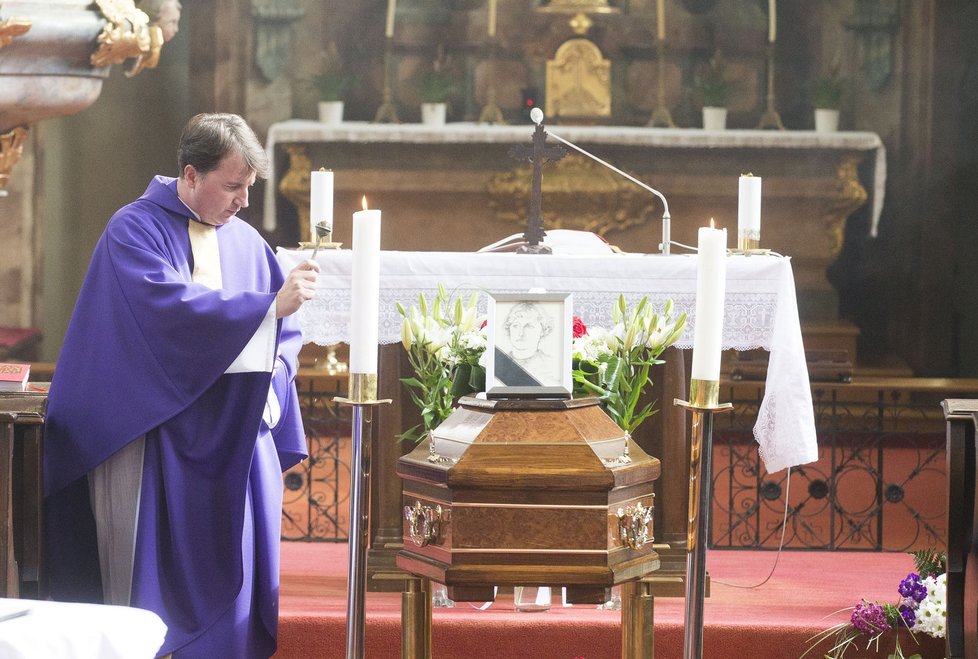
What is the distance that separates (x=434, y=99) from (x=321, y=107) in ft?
2.62

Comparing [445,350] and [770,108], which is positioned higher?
[770,108]

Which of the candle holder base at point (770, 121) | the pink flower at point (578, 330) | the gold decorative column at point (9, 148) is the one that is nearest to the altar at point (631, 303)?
the pink flower at point (578, 330)

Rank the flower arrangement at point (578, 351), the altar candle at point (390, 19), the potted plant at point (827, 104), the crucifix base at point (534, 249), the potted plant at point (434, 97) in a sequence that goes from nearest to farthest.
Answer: the flower arrangement at point (578, 351) < the crucifix base at point (534, 249) < the potted plant at point (827, 104) < the potted plant at point (434, 97) < the altar candle at point (390, 19)

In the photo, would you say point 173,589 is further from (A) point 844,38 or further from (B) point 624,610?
(A) point 844,38

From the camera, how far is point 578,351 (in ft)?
10.5

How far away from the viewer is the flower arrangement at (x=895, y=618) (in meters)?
3.84

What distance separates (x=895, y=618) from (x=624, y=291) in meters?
1.34

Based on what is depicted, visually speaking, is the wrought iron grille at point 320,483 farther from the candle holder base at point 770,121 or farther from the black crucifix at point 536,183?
the candle holder base at point 770,121

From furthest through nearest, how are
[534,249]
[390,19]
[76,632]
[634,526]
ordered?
[390,19] < [534,249] < [634,526] < [76,632]

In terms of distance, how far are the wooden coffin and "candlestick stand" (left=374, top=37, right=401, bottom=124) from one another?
21.7 ft

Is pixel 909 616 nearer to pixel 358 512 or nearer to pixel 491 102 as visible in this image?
pixel 358 512

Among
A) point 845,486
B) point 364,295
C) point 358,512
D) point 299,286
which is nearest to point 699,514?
point 358,512

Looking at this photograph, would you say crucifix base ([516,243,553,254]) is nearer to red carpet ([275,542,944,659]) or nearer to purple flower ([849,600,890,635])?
red carpet ([275,542,944,659])

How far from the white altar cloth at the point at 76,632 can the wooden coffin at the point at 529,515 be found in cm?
58
